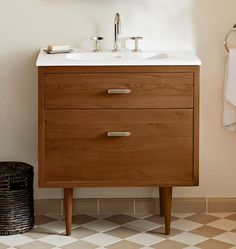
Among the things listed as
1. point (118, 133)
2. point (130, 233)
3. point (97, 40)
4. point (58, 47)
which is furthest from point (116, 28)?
point (130, 233)

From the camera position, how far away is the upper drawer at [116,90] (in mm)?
3281

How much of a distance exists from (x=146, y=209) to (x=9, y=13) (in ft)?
4.02

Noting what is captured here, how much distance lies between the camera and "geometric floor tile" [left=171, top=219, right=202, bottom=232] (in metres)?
3.61

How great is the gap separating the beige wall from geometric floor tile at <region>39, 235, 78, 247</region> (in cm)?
46

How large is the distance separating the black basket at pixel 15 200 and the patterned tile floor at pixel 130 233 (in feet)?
0.16

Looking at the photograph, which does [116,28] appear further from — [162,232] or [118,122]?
[162,232]

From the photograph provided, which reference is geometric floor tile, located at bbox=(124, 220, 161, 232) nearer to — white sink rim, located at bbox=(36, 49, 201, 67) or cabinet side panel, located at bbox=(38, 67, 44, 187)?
cabinet side panel, located at bbox=(38, 67, 44, 187)

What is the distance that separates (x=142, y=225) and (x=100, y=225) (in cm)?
21

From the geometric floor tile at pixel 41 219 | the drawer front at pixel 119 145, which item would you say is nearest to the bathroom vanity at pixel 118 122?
the drawer front at pixel 119 145

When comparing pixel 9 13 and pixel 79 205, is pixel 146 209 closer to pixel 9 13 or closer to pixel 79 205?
pixel 79 205

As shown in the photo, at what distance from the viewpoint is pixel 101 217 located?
378cm

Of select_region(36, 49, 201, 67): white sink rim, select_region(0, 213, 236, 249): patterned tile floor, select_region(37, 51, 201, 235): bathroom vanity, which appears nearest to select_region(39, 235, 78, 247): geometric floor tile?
select_region(0, 213, 236, 249): patterned tile floor

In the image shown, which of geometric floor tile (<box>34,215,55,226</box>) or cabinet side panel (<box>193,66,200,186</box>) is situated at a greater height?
cabinet side panel (<box>193,66,200,186</box>)

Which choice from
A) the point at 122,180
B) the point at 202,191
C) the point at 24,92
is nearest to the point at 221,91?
the point at 202,191
